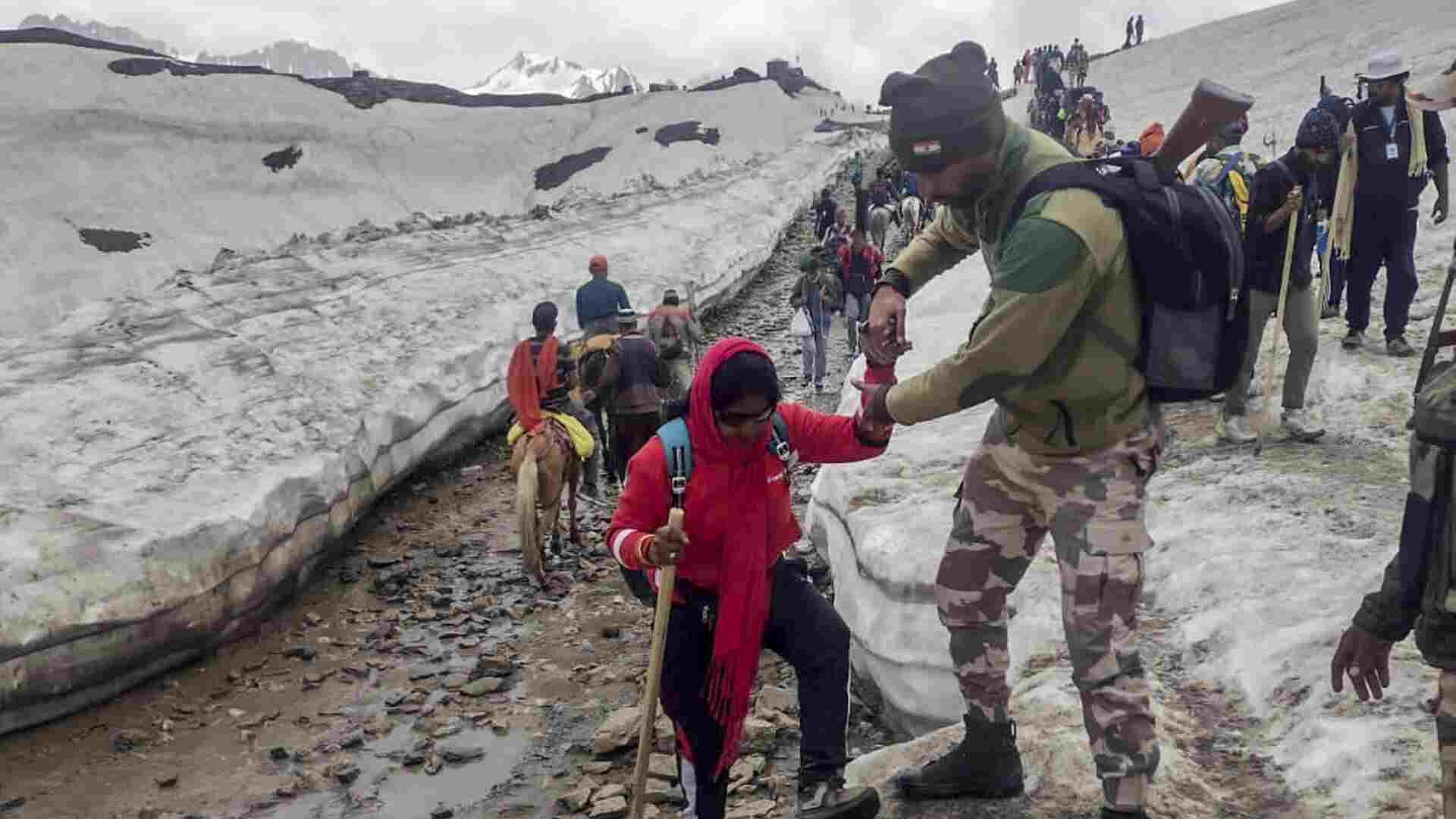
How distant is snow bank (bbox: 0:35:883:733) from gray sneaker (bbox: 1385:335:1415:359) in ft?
28.1

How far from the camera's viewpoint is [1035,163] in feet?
8.61

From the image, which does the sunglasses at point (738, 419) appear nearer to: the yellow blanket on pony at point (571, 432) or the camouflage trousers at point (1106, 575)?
the camouflage trousers at point (1106, 575)

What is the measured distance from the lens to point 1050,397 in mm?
2602

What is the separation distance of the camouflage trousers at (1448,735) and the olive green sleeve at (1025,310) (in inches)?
41.7

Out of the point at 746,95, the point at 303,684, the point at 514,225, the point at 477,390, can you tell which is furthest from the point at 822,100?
the point at 303,684

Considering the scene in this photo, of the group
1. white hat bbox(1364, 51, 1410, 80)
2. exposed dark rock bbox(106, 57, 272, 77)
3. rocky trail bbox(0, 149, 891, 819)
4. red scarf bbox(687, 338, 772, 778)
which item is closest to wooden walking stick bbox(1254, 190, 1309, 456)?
white hat bbox(1364, 51, 1410, 80)

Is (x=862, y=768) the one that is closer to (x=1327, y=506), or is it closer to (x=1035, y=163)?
(x=1035, y=163)

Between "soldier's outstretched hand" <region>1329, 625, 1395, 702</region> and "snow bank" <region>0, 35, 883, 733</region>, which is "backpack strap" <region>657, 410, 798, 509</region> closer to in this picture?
"soldier's outstretched hand" <region>1329, 625, 1395, 702</region>

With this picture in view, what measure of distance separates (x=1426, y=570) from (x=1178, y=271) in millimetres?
892

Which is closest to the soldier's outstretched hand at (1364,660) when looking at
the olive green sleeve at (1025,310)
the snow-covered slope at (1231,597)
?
the olive green sleeve at (1025,310)

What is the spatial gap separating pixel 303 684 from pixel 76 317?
18.5ft

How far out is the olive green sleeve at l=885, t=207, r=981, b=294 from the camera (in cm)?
320

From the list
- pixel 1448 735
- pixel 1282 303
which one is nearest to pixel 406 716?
pixel 1448 735

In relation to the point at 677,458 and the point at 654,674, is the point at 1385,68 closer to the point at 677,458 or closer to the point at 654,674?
the point at 677,458
